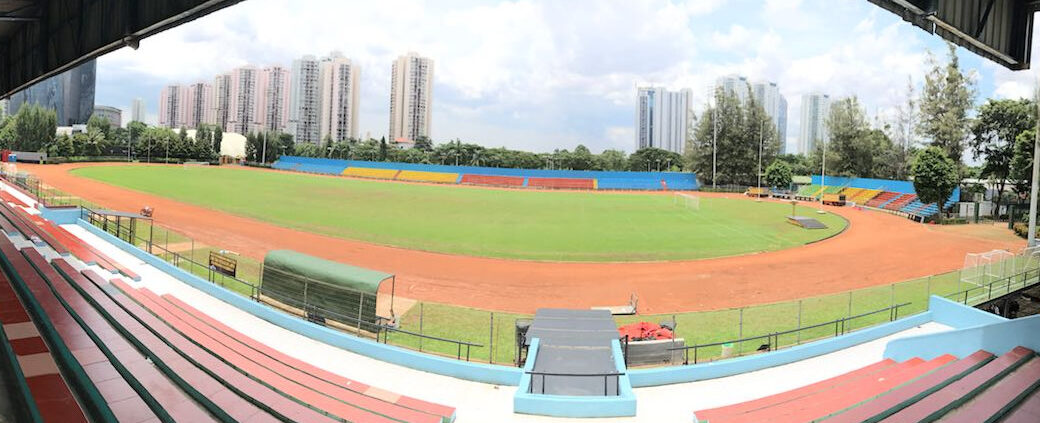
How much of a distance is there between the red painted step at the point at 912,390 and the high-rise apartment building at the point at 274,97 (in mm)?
181871

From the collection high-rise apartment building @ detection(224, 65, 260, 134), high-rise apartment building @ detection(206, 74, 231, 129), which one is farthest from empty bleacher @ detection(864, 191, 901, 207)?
high-rise apartment building @ detection(206, 74, 231, 129)

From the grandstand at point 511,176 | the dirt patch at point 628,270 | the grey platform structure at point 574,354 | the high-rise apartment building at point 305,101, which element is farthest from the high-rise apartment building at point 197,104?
the grey platform structure at point 574,354

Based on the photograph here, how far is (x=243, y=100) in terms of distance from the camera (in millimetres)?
171125

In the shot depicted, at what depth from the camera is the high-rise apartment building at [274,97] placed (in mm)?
167375

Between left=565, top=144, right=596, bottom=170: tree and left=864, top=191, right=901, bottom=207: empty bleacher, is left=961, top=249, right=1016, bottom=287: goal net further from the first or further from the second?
left=565, top=144, right=596, bottom=170: tree

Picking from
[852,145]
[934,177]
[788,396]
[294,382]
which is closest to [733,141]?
[852,145]

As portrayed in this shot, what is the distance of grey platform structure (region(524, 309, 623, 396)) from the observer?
9.80 m

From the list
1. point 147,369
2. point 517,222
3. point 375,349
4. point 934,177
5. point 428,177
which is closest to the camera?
point 147,369

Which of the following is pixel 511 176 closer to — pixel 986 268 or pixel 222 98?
pixel 986 268

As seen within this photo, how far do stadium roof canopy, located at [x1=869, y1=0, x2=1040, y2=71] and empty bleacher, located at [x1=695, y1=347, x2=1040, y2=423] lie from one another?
17.5 feet

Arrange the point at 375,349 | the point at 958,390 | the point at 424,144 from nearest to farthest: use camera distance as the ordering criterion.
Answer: the point at 958,390, the point at 375,349, the point at 424,144

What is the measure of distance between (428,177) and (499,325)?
9217 centimetres

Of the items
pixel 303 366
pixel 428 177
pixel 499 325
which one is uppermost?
pixel 428 177

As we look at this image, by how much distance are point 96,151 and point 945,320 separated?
123 meters
